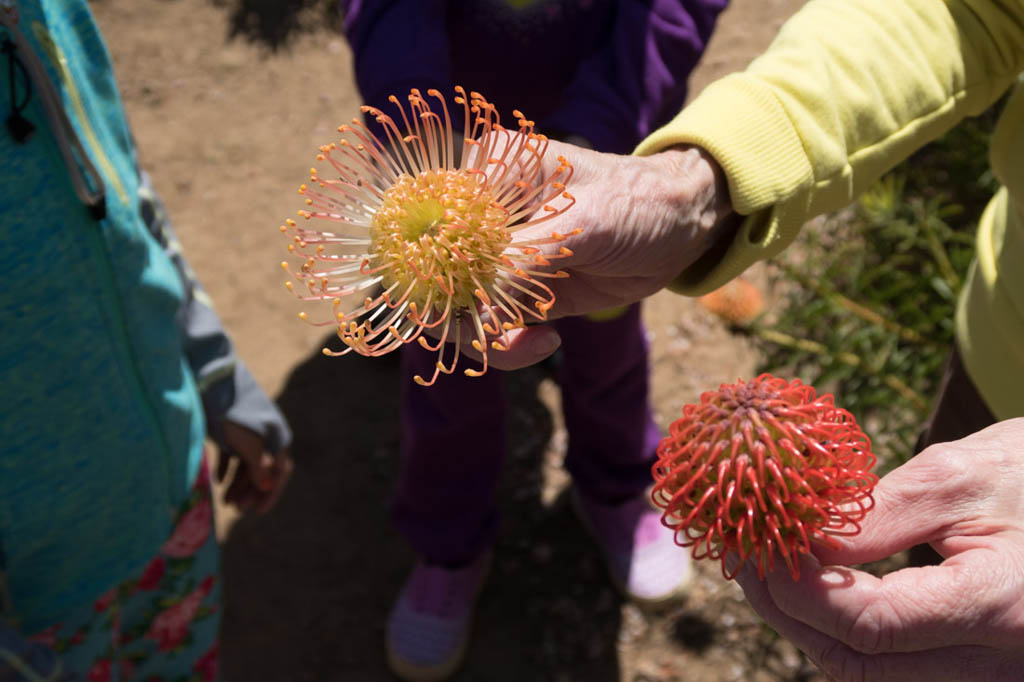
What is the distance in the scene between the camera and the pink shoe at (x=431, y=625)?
2613 mm

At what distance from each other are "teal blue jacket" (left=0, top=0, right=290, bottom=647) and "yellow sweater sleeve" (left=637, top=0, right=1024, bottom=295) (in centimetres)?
98

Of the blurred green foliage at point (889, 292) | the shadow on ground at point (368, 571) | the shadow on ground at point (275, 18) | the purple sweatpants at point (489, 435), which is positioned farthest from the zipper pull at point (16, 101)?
the shadow on ground at point (275, 18)

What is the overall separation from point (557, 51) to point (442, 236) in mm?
918

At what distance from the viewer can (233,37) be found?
488 cm

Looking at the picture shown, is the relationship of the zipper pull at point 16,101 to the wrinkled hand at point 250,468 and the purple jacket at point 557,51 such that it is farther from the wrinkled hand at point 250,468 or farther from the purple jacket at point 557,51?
the wrinkled hand at point 250,468

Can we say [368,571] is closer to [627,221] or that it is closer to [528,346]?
[528,346]

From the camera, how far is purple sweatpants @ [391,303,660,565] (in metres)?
2.20

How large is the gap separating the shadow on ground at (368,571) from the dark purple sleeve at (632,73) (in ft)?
5.24

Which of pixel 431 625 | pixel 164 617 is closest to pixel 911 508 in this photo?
pixel 164 617

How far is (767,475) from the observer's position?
44.1 inches

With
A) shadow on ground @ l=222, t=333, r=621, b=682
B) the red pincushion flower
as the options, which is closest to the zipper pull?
the red pincushion flower

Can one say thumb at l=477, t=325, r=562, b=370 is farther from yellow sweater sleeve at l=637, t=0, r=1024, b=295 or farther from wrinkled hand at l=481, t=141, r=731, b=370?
yellow sweater sleeve at l=637, t=0, r=1024, b=295

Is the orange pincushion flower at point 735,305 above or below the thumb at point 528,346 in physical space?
below

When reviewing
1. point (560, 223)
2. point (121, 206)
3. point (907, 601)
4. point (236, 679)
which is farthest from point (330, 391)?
point (907, 601)
